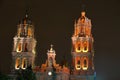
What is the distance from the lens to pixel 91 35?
8381 centimetres

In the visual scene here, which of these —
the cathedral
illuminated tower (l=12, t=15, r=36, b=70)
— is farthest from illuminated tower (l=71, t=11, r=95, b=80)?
illuminated tower (l=12, t=15, r=36, b=70)

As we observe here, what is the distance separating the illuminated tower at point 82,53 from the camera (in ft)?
265

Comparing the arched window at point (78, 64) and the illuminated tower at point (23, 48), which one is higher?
the illuminated tower at point (23, 48)

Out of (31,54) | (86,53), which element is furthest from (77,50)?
(31,54)

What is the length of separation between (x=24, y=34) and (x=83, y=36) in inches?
481

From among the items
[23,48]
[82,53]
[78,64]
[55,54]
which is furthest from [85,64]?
[23,48]

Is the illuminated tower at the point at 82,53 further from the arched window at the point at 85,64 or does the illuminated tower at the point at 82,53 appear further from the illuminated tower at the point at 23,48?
the illuminated tower at the point at 23,48

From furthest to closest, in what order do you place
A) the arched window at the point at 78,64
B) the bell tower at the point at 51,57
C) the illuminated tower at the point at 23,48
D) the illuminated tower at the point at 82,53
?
1. the illuminated tower at the point at 23,48
2. the bell tower at the point at 51,57
3. the arched window at the point at 78,64
4. the illuminated tower at the point at 82,53

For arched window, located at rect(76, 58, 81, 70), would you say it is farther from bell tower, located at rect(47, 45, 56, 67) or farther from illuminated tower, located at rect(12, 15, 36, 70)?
illuminated tower, located at rect(12, 15, 36, 70)

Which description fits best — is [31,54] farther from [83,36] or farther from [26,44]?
[83,36]

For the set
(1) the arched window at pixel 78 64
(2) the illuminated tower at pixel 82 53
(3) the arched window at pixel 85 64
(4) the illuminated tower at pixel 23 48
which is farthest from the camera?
(4) the illuminated tower at pixel 23 48

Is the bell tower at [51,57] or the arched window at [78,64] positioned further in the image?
the bell tower at [51,57]

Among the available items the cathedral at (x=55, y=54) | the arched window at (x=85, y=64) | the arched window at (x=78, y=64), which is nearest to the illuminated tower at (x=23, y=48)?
the cathedral at (x=55, y=54)

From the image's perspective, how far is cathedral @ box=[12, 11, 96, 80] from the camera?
80875 mm
